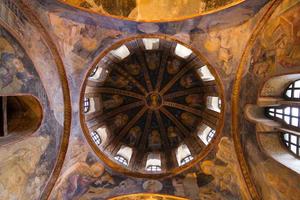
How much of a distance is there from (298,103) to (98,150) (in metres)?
8.29

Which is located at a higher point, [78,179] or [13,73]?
[13,73]

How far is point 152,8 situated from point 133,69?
8247 mm

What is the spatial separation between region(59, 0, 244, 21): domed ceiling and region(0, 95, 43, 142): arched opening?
371 cm

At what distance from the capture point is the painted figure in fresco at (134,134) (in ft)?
56.6

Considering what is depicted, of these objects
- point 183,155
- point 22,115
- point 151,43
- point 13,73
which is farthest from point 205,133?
point 13,73

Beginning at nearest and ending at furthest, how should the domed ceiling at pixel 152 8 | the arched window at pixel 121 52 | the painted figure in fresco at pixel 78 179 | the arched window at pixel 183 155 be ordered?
the domed ceiling at pixel 152 8
the painted figure in fresco at pixel 78 179
the arched window at pixel 183 155
the arched window at pixel 121 52

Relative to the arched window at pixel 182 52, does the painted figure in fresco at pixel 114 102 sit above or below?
below

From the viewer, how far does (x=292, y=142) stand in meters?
9.72

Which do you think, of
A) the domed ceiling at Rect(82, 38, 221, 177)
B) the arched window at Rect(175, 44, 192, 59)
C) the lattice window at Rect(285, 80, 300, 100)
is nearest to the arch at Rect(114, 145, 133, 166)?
the domed ceiling at Rect(82, 38, 221, 177)

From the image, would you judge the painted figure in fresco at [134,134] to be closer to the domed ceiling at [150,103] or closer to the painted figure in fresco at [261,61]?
the domed ceiling at [150,103]

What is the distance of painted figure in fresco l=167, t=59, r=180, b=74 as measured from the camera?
17.5 meters

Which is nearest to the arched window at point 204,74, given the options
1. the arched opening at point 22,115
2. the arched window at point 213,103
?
the arched window at point 213,103

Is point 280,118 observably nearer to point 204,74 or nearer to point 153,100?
point 204,74

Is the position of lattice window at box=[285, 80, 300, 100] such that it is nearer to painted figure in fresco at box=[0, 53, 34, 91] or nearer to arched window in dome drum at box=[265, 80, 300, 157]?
arched window in dome drum at box=[265, 80, 300, 157]
